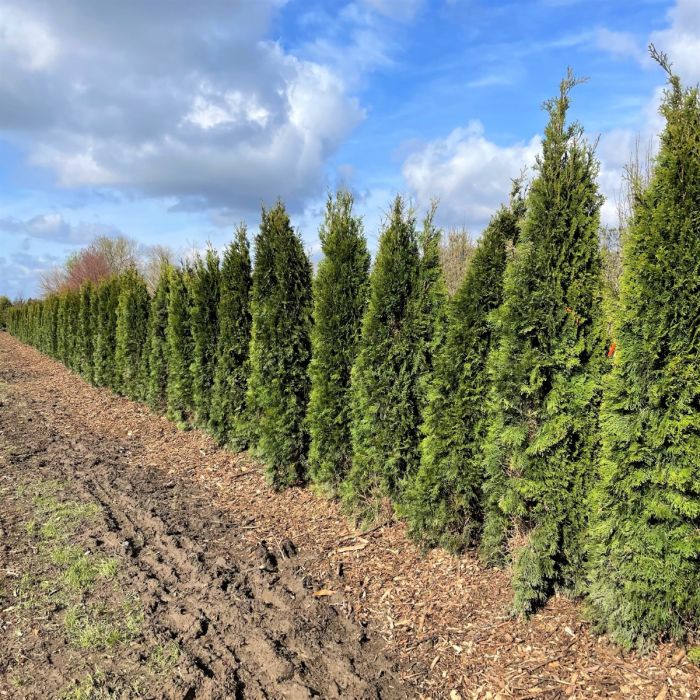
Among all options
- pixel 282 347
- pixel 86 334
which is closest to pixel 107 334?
pixel 86 334

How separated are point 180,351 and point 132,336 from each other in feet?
13.0

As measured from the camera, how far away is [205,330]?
29.6 ft

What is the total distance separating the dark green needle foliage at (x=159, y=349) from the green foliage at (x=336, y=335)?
20.6 feet

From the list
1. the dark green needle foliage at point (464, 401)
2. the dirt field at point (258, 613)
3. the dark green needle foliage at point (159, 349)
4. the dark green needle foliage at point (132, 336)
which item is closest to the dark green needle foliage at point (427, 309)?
the dark green needle foliage at point (464, 401)

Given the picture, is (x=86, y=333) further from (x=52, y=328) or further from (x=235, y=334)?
(x=235, y=334)

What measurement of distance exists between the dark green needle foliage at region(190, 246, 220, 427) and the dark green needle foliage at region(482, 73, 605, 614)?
602 centimetres

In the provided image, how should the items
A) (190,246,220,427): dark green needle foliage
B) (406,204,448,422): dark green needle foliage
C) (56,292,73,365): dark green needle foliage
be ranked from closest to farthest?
(406,204,448,422): dark green needle foliage < (190,246,220,427): dark green needle foliage < (56,292,73,365): dark green needle foliage

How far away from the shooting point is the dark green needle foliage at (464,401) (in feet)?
14.5

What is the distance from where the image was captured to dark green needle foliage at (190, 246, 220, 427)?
8992 mm

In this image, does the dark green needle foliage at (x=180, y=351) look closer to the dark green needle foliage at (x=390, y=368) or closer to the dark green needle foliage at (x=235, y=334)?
the dark green needle foliage at (x=235, y=334)

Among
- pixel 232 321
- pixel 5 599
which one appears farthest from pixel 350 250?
pixel 5 599

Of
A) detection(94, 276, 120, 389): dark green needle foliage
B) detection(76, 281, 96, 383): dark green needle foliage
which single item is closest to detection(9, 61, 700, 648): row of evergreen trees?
detection(94, 276, 120, 389): dark green needle foliage

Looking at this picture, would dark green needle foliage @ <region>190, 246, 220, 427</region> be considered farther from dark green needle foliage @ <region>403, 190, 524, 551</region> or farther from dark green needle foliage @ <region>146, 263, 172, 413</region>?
dark green needle foliage @ <region>403, 190, 524, 551</region>

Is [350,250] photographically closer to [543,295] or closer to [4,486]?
[543,295]
